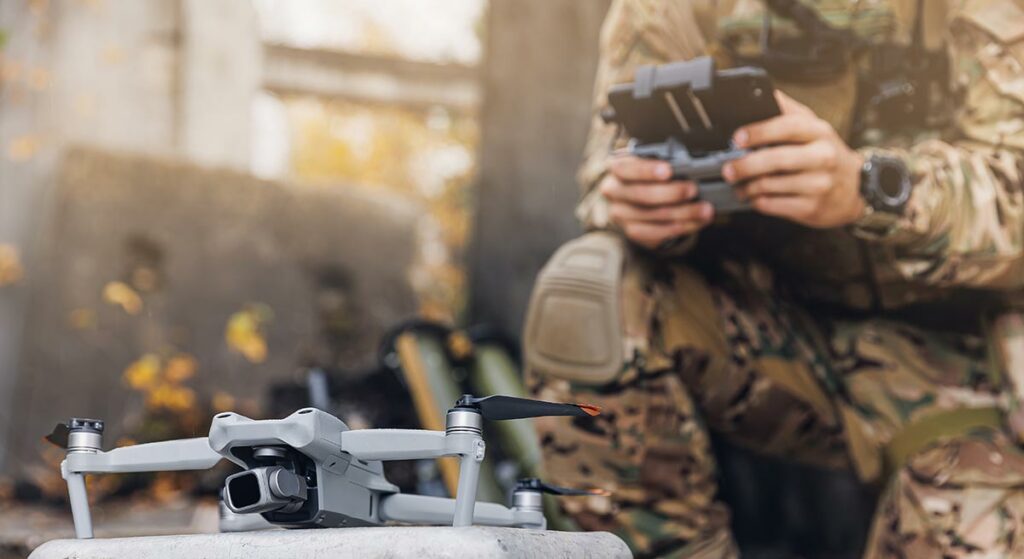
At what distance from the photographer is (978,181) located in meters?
1.38

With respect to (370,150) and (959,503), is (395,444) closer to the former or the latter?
(959,503)

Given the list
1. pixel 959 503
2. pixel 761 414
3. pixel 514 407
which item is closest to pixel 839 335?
pixel 761 414

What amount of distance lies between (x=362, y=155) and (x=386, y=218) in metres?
7.76

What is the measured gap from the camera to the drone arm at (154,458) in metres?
0.93

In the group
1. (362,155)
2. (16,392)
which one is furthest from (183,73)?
(362,155)

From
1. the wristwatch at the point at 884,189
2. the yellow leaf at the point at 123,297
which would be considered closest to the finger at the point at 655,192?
the wristwatch at the point at 884,189

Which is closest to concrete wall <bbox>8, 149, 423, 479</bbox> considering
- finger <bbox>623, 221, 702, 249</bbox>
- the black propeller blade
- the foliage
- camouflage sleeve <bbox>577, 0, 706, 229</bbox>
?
camouflage sleeve <bbox>577, 0, 706, 229</bbox>

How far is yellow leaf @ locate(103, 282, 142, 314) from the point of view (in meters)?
3.10

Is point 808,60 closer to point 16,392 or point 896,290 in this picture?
point 896,290

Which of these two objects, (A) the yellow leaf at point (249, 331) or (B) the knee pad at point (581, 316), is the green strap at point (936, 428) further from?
(A) the yellow leaf at point (249, 331)

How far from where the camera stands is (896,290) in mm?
1585

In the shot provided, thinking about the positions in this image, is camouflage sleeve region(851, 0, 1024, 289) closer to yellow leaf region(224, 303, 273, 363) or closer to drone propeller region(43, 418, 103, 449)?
drone propeller region(43, 418, 103, 449)

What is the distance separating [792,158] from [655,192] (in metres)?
0.19

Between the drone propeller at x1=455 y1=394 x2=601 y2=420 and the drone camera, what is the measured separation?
0.14 meters
